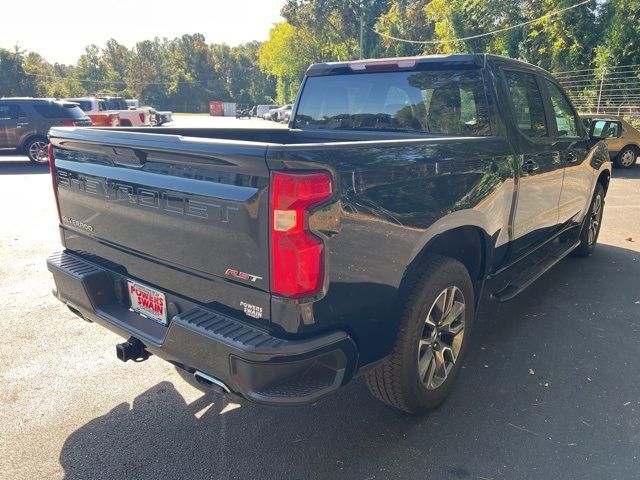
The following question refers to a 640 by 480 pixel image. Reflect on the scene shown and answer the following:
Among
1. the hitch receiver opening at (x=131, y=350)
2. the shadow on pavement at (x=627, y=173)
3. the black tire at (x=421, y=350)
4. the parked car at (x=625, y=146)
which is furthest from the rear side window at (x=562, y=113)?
the parked car at (x=625, y=146)

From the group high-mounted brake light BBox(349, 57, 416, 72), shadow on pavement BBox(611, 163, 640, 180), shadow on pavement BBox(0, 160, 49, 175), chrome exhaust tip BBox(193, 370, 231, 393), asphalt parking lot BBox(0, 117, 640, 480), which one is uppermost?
high-mounted brake light BBox(349, 57, 416, 72)

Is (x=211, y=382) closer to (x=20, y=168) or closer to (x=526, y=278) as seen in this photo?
(x=526, y=278)

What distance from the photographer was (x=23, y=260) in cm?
561

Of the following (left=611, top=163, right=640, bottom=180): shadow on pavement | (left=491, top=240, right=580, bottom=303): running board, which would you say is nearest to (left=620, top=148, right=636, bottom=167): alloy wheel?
(left=611, top=163, right=640, bottom=180): shadow on pavement

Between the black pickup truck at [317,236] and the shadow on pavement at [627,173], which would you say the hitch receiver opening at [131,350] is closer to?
the black pickup truck at [317,236]

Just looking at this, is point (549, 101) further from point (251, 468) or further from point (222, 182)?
point (251, 468)

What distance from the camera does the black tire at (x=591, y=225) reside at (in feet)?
18.4

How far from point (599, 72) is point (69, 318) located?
76.5 ft

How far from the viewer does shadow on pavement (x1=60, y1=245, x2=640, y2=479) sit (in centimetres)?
246

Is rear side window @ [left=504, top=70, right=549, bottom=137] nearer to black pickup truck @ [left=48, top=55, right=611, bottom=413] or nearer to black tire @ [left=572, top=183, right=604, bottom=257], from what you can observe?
black pickup truck @ [left=48, top=55, right=611, bottom=413]

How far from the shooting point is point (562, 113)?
14.8 feet

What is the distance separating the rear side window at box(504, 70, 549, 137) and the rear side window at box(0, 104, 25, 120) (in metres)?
13.7

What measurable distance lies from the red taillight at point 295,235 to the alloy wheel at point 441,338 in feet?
3.15

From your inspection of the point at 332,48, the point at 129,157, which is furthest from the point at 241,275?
the point at 332,48
